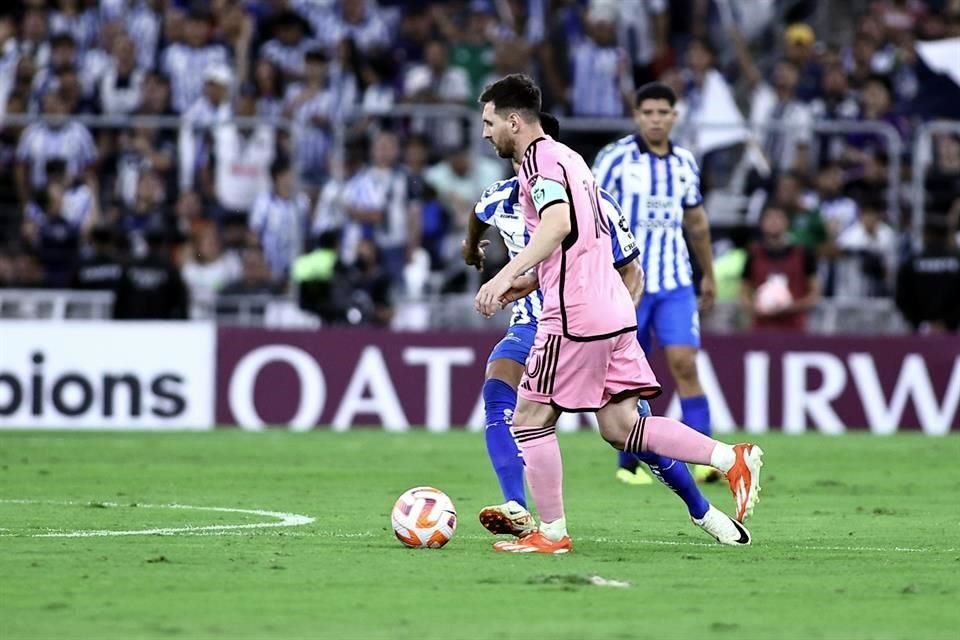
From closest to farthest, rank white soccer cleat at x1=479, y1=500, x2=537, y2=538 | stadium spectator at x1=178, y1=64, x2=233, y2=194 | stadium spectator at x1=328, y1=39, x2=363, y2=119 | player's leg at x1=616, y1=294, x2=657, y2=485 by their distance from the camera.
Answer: white soccer cleat at x1=479, y1=500, x2=537, y2=538
player's leg at x1=616, y1=294, x2=657, y2=485
stadium spectator at x1=178, y1=64, x2=233, y2=194
stadium spectator at x1=328, y1=39, x2=363, y2=119

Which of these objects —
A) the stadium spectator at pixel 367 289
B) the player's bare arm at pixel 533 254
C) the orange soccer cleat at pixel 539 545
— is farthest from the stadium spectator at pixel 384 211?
the player's bare arm at pixel 533 254

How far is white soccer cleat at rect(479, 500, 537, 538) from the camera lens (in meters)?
9.74

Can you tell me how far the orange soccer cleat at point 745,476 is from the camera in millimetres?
9242

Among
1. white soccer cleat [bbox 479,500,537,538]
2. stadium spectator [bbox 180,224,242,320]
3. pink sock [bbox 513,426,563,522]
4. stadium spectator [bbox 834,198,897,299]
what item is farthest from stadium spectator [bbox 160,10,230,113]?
pink sock [bbox 513,426,563,522]

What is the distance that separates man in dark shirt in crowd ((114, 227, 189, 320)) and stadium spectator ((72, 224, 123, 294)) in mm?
137

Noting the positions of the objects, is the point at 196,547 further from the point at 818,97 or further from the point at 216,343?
the point at 818,97

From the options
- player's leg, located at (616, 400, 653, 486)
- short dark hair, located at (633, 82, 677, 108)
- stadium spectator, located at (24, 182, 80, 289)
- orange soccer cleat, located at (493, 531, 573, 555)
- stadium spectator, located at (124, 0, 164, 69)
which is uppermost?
stadium spectator, located at (124, 0, 164, 69)

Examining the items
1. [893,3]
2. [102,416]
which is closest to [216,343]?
[102,416]

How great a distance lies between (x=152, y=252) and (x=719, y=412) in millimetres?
6241

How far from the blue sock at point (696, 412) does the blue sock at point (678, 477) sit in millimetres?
4490

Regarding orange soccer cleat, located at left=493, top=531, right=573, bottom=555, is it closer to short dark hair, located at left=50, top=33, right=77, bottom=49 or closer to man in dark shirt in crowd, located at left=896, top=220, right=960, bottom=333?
man in dark shirt in crowd, located at left=896, top=220, right=960, bottom=333

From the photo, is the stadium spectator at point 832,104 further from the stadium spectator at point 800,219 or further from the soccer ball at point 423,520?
the soccer ball at point 423,520

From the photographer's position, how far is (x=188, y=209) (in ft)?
71.7

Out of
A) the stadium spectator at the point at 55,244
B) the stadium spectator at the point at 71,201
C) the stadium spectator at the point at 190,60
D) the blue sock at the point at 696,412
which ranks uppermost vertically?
the stadium spectator at the point at 190,60
